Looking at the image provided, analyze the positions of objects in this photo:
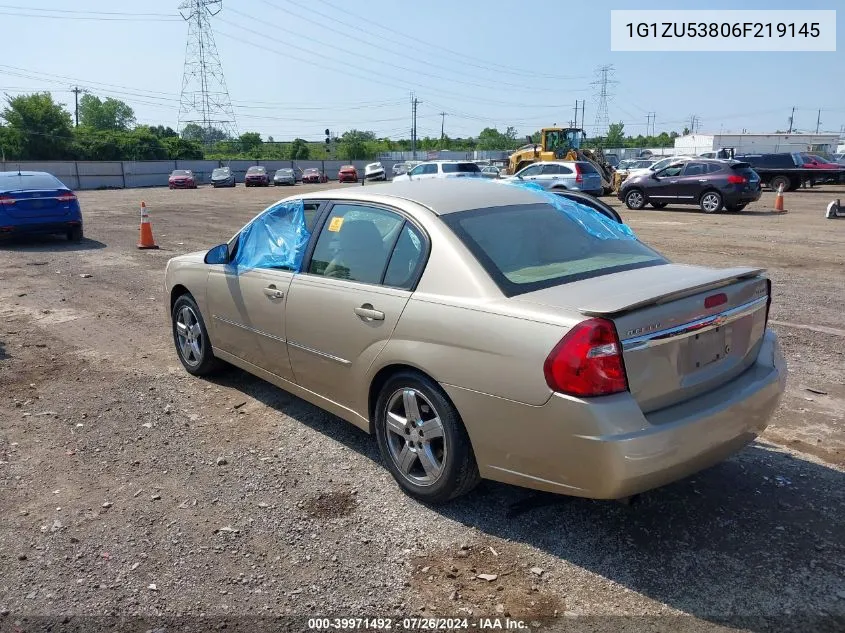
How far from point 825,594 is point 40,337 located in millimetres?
7212

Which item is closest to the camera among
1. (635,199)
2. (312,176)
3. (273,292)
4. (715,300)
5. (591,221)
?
(715,300)

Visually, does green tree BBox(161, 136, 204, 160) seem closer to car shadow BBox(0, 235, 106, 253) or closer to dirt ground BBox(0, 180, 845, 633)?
car shadow BBox(0, 235, 106, 253)

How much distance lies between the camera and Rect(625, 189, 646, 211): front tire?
22578 mm

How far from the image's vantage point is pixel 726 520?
11.3 ft

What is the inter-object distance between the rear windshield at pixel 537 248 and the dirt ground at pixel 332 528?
48.4 inches

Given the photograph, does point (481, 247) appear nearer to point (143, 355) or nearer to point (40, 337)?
point (143, 355)

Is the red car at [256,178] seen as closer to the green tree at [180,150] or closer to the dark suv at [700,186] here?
the green tree at [180,150]

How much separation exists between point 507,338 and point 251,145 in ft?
303

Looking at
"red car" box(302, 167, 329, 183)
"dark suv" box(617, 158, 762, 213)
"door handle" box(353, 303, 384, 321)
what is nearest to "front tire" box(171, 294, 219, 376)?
"door handle" box(353, 303, 384, 321)

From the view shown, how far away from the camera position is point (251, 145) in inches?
3533

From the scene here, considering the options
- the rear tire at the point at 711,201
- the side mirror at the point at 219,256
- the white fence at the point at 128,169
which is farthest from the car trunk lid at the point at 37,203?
the white fence at the point at 128,169

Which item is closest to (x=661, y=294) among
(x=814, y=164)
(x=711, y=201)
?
(x=711, y=201)

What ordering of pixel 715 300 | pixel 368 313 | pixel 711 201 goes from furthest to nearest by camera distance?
pixel 711 201
pixel 368 313
pixel 715 300

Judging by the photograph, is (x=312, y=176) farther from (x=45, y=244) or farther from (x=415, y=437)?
(x=415, y=437)
